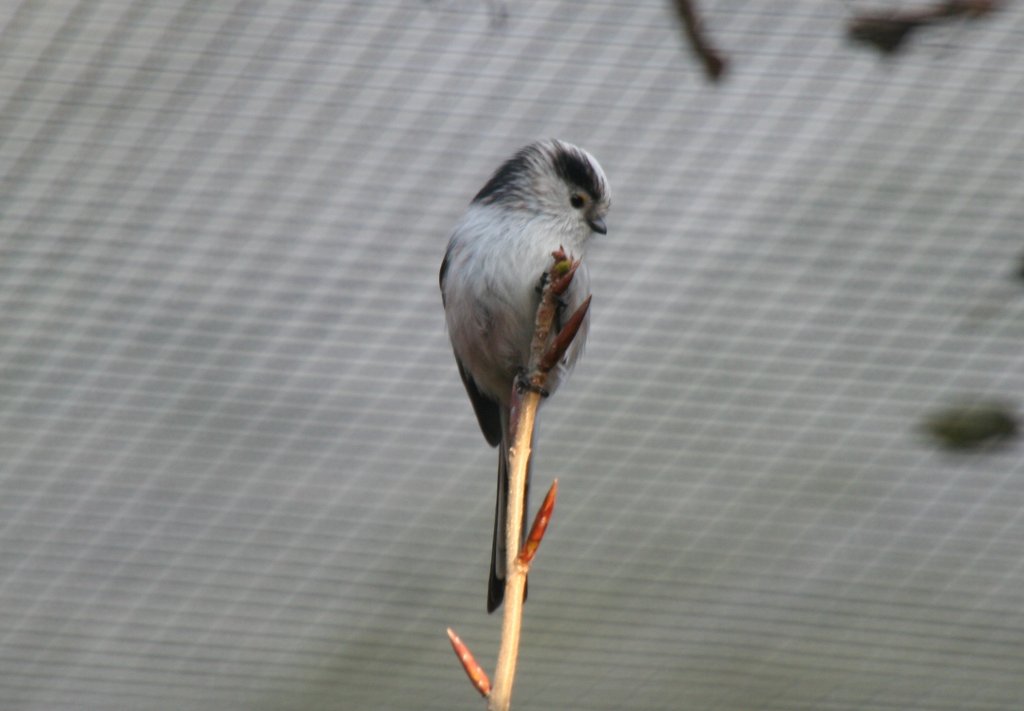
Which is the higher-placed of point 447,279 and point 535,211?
point 535,211

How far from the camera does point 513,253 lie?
2434mm

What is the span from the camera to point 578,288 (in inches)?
93.6

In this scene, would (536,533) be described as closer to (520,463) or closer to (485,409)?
(520,463)

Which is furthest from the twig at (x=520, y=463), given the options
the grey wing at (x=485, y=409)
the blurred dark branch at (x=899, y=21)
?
the grey wing at (x=485, y=409)

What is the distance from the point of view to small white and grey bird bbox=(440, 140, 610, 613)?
243 centimetres

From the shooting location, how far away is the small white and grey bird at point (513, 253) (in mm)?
2426

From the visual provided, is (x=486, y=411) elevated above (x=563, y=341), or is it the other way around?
(x=563, y=341)

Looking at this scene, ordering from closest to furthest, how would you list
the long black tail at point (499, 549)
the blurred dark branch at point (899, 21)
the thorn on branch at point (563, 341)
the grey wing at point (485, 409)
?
the blurred dark branch at point (899, 21)
the thorn on branch at point (563, 341)
the long black tail at point (499, 549)
the grey wing at point (485, 409)

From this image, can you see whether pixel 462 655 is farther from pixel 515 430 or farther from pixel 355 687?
pixel 355 687

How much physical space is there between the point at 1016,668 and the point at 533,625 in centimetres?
186

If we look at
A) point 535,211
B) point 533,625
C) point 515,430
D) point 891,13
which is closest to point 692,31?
point 891,13

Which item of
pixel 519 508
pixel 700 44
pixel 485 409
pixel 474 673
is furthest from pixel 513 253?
pixel 474 673

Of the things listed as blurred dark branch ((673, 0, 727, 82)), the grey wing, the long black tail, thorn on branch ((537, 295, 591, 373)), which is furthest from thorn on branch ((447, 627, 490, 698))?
the grey wing

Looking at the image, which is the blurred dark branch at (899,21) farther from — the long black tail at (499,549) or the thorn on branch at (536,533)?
the long black tail at (499,549)
